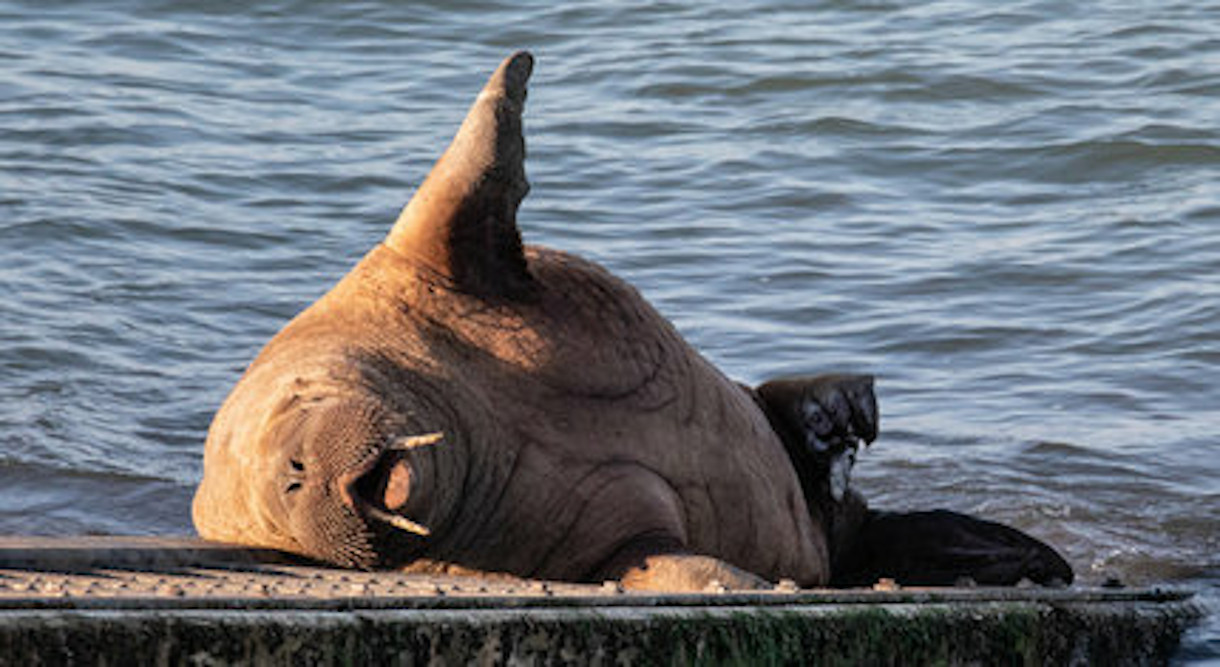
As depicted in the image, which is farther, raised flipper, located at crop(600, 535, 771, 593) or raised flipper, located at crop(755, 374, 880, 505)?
raised flipper, located at crop(755, 374, 880, 505)

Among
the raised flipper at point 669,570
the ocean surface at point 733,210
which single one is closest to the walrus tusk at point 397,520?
the raised flipper at point 669,570

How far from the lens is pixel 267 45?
571 inches

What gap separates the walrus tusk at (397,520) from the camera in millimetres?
3303

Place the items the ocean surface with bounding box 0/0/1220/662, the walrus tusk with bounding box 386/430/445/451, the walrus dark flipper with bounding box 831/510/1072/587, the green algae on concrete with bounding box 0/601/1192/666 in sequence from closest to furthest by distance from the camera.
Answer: the green algae on concrete with bounding box 0/601/1192/666 → the walrus tusk with bounding box 386/430/445/451 → the walrus dark flipper with bounding box 831/510/1072/587 → the ocean surface with bounding box 0/0/1220/662

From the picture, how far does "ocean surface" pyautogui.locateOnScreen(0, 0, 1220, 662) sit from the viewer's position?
664 cm

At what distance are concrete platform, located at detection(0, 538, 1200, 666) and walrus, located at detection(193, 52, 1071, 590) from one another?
0.15 m

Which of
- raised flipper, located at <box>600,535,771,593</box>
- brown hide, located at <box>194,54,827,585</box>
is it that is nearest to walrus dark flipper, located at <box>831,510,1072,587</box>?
brown hide, located at <box>194,54,827,585</box>

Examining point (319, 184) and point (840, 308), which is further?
point (319, 184)

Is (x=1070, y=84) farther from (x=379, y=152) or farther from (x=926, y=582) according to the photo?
(x=926, y=582)

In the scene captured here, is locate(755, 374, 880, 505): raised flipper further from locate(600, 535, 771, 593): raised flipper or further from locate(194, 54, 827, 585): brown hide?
locate(600, 535, 771, 593): raised flipper

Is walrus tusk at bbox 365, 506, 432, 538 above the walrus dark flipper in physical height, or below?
above

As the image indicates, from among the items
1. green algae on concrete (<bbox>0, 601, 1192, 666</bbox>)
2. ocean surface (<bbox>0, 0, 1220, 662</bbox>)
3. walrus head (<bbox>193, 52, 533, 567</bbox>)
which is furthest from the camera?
ocean surface (<bbox>0, 0, 1220, 662</bbox>)

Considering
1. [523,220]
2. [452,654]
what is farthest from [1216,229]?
[452,654]

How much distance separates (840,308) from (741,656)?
219 inches
